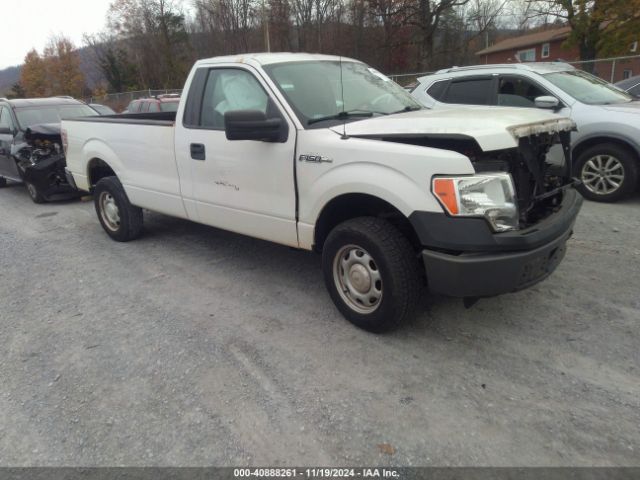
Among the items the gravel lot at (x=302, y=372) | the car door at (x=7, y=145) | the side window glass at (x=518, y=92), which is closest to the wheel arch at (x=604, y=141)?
the side window glass at (x=518, y=92)

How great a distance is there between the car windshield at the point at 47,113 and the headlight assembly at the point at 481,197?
28.1ft

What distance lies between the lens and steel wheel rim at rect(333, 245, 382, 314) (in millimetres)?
3395

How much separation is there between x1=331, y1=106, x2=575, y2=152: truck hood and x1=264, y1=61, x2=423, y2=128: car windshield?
322 mm

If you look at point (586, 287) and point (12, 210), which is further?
point (12, 210)

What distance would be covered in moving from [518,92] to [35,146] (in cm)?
809

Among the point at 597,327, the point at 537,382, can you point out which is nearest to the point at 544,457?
the point at 537,382

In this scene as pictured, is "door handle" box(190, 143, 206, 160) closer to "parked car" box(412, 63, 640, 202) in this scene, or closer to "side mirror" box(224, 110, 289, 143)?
"side mirror" box(224, 110, 289, 143)

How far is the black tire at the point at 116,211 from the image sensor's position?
226 inches

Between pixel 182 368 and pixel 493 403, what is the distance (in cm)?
198

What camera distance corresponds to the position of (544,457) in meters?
2.33

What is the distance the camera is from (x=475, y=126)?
9.87 ft

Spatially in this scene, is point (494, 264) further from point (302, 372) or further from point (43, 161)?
point (43, 161)

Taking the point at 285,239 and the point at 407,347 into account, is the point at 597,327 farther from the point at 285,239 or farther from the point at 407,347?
the point at 285,239

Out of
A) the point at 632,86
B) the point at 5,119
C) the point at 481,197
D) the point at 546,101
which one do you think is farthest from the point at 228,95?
the point at 632,86
